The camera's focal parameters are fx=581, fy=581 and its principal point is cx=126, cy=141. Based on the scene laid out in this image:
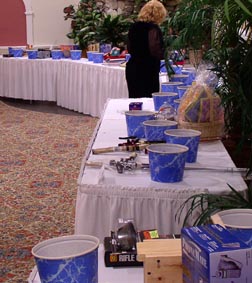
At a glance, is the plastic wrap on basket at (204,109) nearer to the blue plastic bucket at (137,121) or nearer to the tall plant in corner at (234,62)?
the tall plant in corner at (234,62)

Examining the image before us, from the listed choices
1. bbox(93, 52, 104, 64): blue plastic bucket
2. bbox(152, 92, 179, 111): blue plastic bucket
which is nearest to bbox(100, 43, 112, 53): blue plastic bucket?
bbox(93, 52, 104, 64): blue plastic bucket

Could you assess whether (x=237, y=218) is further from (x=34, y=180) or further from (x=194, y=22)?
(x=34, y=180)


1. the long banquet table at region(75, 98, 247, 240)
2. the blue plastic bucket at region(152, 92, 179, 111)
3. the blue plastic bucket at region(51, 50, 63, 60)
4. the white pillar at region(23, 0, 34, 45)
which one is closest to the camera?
the long banquet table at region(75, 98, 247, 240)

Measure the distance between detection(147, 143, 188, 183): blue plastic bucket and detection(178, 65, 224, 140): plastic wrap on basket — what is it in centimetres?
42

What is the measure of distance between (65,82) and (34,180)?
305cm

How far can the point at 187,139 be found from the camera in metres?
1.88

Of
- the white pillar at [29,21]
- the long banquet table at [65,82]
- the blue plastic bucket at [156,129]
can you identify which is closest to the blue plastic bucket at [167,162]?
the blue plastic bucket at [156,129]

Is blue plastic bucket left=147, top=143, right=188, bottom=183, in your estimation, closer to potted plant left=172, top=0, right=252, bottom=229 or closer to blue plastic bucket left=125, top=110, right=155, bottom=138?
potted plant left=172, top=0, right=252, bottom=229

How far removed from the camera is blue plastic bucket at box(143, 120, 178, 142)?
2084mm

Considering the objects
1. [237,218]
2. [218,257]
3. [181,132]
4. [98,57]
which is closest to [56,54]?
[98,57]

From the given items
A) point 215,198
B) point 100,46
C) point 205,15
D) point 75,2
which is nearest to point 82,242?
point 215,198

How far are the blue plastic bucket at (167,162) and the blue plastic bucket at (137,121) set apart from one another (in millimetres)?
507

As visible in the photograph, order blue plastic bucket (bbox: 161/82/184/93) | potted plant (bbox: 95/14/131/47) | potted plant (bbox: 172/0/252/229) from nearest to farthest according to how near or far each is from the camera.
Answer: potted plant (bbox: 172/0/252/229), blue plastic bucket (bbox: 161/82/184/93), potted plant (bbox: 95/14/131/47)

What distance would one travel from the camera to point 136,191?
5.58 ft
